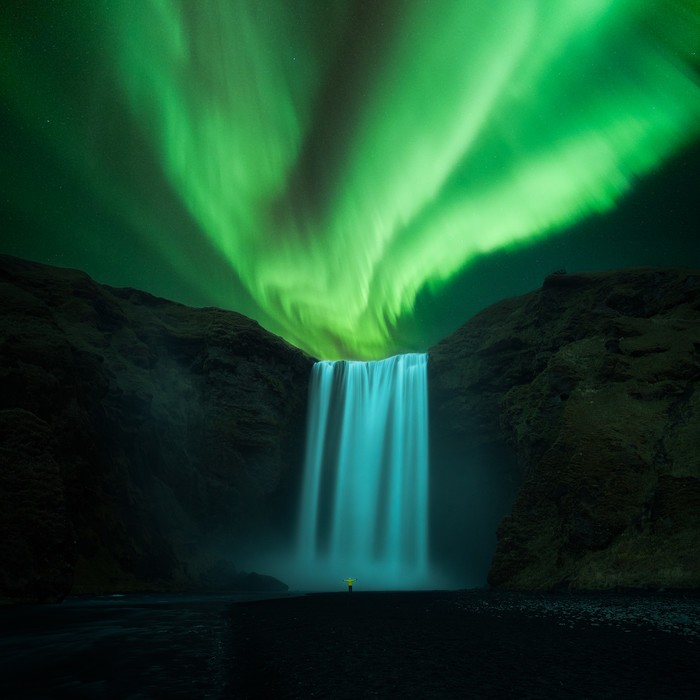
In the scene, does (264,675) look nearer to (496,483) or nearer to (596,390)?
(596,390)

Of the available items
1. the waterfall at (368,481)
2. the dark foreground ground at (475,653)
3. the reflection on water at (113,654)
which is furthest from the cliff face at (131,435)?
the dark foreground ground at (475,653)

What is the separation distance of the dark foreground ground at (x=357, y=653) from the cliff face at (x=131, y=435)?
200 inches

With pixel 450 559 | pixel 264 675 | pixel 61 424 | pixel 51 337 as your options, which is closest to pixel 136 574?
pixel 61 424

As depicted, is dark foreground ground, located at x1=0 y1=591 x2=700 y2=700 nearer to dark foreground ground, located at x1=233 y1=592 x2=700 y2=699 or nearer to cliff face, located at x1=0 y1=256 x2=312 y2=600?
dark foreground ground, located at x1=233 y1=592 x2=700 y2=699

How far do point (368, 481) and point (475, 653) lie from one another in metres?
45.2

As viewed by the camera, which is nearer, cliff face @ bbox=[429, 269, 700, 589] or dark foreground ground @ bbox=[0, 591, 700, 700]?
dark foreground ground @ bbox=[0, 591, 700, 700]

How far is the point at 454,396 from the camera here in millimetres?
52625

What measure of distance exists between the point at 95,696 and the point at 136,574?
2997 centimetres

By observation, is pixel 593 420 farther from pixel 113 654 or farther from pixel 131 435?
pixel 131 435

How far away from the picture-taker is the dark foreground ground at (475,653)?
828 cm

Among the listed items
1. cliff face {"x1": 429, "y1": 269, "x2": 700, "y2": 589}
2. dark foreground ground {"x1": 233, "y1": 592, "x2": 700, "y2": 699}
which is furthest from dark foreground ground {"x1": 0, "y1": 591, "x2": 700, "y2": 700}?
cliff face {"x1": 429, "y1": 269, "x2": 700, "y2": 589}

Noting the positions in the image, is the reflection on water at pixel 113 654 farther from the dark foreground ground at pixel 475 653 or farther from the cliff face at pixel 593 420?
the cliff face at pixel 593 420

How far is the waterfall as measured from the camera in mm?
53438

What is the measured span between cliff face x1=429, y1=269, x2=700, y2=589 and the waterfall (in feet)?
14.5
